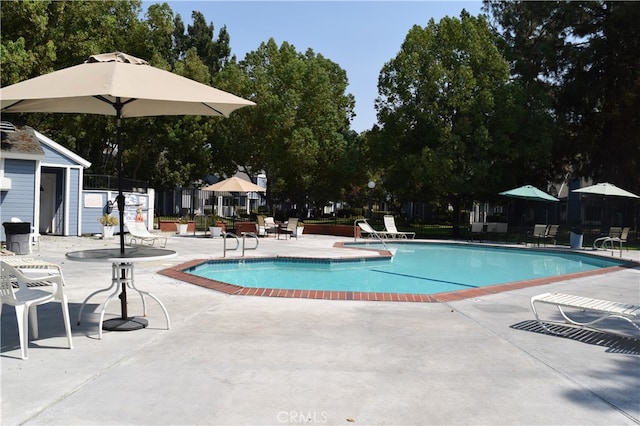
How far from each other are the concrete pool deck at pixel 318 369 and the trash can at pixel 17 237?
6698 millimetres

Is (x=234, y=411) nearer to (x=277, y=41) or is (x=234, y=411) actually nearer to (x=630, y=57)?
(x=630, y=57)

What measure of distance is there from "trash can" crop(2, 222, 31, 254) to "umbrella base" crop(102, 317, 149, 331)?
8.19 metres

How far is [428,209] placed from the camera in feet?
155

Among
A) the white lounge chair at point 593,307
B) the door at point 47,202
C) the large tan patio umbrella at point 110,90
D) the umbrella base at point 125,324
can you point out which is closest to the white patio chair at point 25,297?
the umbrella base at point 125,324

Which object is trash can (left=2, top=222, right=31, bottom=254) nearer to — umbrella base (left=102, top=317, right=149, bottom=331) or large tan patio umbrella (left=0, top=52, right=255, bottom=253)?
large tan patio umbrella (left=0, top=52, right=255, bottom=253)

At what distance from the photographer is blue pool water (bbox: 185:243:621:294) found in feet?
34.4

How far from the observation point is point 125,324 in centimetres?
548

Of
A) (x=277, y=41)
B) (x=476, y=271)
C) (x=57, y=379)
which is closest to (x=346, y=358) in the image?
(x=57, y=379)

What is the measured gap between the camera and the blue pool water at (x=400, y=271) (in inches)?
412

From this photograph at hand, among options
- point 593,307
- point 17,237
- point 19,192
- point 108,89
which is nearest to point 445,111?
point 19,192

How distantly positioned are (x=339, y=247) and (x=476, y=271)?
5612mm

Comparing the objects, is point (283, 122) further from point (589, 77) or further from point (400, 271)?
point (400, 271)

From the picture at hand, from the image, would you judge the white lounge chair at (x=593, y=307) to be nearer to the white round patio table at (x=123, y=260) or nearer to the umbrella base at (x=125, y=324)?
the white round patio table at (x=123, y=260)

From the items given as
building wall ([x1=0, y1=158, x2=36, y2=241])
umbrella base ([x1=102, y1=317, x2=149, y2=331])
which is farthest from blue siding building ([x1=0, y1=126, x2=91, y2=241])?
umbrella base ([x1=102, y1=317, x2=149, y2=331])
